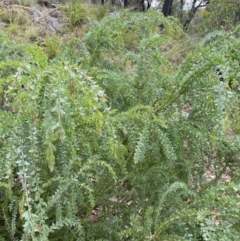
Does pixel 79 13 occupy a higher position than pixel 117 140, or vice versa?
pixel 79 13

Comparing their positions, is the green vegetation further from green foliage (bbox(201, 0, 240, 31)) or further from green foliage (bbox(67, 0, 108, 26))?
green foliage (bbox(67, 0, 108, 26))

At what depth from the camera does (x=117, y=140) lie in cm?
112

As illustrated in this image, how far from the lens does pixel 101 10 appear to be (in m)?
5.78

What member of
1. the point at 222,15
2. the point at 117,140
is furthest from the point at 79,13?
the point at 117,140

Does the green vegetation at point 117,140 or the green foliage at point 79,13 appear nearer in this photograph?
the green vegetation at point 117,140

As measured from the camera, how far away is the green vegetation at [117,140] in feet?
2.88

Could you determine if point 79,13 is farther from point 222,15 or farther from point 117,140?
point 117,140

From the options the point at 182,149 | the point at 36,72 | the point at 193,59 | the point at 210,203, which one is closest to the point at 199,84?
the point at 193,59

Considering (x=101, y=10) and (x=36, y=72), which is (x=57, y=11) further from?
(x=36, y=72)

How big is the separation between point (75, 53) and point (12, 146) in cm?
83

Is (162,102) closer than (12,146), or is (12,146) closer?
(12,146)

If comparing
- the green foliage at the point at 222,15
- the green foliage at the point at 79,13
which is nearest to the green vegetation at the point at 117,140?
the green foliage at the point at 222,15

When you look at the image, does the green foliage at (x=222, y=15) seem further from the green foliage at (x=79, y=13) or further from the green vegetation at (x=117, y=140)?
the green vegetation at (x=117, y=140)

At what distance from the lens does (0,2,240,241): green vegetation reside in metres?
0.88
